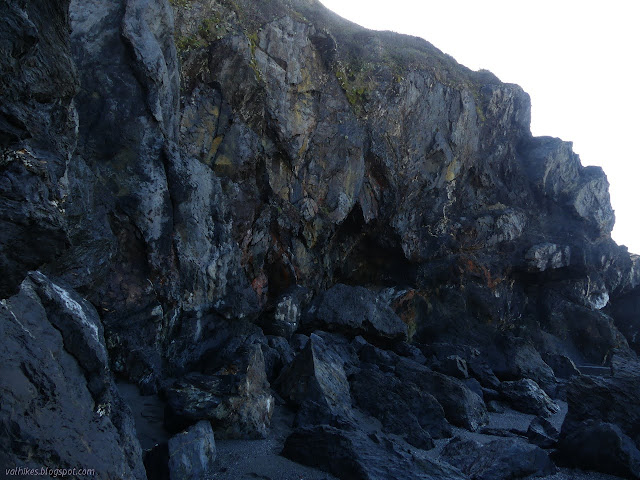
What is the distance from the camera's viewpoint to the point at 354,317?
1923cm

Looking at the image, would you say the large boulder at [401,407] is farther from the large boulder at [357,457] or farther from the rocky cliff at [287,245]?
the large boulder at [357,457]

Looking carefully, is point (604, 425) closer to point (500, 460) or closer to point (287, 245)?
point (500, 460)

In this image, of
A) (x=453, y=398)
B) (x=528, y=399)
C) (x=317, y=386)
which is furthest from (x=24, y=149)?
(x=528, y=399)

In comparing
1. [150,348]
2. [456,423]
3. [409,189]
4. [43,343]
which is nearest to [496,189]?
[409,189]

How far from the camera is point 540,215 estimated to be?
32.1m

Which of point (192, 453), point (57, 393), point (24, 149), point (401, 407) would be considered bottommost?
point (192, 453)

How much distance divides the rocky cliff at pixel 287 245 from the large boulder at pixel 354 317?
0.11 m

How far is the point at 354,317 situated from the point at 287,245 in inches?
172

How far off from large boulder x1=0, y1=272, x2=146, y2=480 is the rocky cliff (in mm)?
27

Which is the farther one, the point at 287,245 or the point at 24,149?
the point at 287,245

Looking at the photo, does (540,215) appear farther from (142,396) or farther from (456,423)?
(142,396)

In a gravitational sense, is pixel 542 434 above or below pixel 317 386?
above

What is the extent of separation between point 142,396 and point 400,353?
12.4 metres

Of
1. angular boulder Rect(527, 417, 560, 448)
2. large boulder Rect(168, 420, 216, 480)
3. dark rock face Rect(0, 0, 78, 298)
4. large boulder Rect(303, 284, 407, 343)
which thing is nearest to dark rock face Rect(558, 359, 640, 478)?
angular boulder Rect(527, 417, 560, 448)
